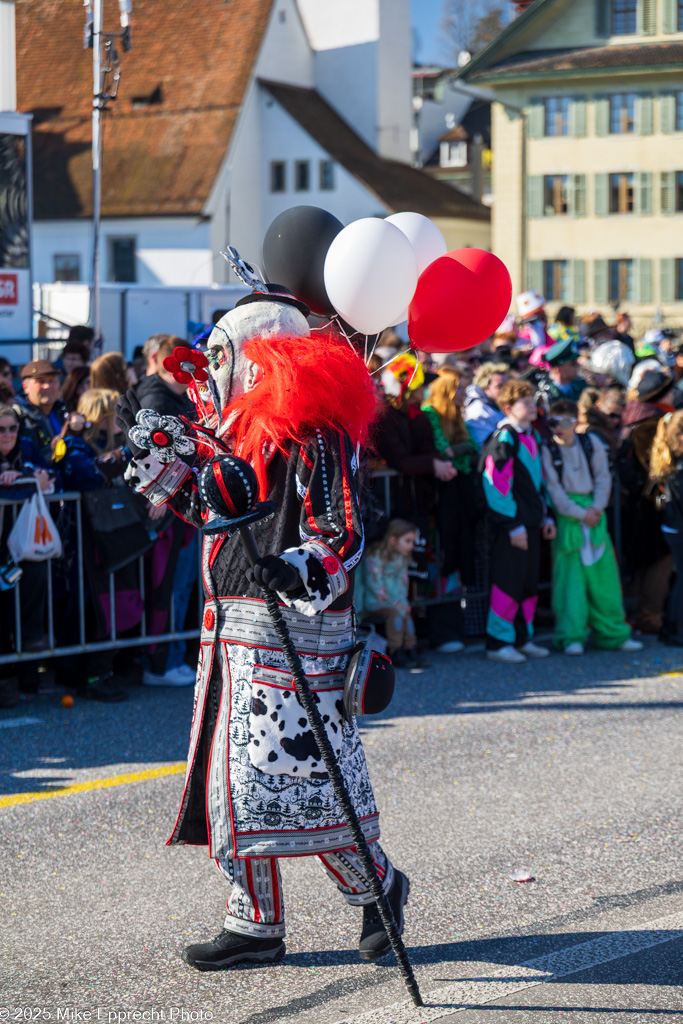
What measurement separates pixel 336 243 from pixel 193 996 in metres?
2.44

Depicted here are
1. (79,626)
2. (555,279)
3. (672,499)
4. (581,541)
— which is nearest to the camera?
(79,626)

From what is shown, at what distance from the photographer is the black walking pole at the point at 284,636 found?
11.3ft

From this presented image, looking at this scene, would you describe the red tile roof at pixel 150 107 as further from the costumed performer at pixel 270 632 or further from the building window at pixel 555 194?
the costumed performer at pixel 270 632

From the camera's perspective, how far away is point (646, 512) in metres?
8.96

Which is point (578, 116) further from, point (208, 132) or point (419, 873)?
point (419, 873)

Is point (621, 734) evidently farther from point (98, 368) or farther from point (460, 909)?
point (98, 368)

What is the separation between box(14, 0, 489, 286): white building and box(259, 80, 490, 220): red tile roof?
79 millimetres

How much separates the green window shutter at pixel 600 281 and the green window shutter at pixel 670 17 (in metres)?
7.50

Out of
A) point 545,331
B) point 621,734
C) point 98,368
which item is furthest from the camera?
point 545,331

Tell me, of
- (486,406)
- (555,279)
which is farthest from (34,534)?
(555,279)

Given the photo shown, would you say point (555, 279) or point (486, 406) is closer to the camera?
point (486, 406)

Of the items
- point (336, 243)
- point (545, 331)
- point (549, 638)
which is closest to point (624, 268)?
point (545, 331)

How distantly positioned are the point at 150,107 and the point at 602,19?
1477 centimetres

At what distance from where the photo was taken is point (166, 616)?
7.51m
